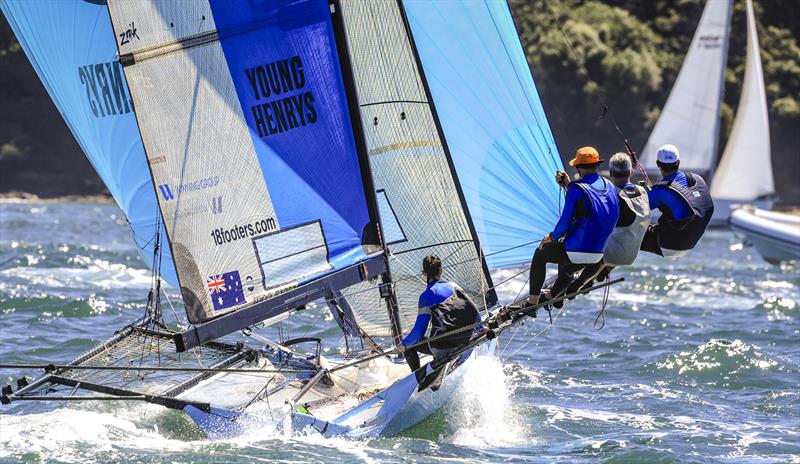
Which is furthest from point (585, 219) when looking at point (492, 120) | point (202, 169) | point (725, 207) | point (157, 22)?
point (725, 207)

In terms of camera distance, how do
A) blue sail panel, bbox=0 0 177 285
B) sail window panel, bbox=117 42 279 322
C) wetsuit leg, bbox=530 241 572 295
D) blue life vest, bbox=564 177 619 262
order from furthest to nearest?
blue sail panel, bbox=0 0 177 285 < sail window panel, bbox=117 42 279 322 < wetsuit leg, bbox=530 241 572 295 < blue life vest, bbox=564 177 619 262

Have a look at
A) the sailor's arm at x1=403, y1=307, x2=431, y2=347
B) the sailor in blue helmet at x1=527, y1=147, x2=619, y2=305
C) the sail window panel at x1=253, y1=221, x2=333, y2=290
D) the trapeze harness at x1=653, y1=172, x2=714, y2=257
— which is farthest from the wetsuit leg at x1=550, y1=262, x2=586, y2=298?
the sail window panel at x1=253, y1=221, x2=333, y2=290

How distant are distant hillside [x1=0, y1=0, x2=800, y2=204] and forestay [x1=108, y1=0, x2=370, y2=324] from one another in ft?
132

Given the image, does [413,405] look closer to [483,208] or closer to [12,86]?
[483,208]

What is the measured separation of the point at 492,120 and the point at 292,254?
2.51 m

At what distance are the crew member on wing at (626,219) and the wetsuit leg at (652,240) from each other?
24 cm

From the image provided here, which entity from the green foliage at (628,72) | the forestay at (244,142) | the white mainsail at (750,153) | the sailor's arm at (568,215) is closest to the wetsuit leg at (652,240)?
the sailor's arm at (568,215)

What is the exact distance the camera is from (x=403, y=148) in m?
11.2

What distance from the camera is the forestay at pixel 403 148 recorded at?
1109 cm

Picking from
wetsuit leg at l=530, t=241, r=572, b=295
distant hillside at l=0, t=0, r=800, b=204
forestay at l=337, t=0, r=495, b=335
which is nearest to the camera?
wetsuit leg at l=530, t=241, r=572, b=295

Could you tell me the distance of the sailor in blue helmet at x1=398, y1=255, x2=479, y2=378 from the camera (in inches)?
382

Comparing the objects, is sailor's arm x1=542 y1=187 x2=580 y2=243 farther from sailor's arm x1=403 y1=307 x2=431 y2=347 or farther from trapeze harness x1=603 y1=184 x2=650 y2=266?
sailor's arm x1=403 y1=307 x2=431 y2=347

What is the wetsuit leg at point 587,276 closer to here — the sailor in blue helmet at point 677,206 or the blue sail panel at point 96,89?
the sailor in blue helmet at point 677,206

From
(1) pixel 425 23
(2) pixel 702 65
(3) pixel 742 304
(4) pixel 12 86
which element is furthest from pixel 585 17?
(1) pixel 425 23
